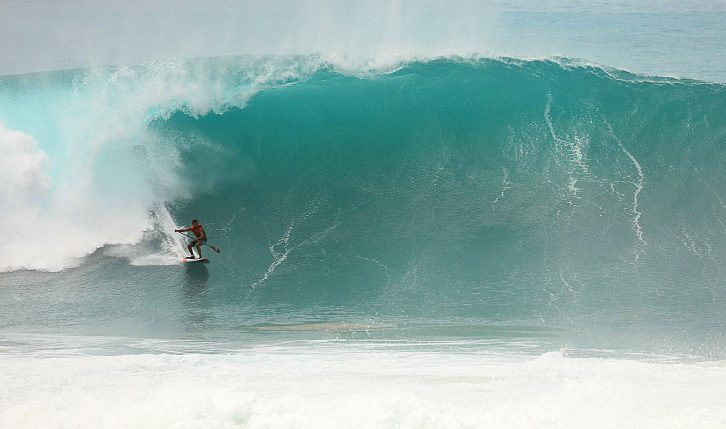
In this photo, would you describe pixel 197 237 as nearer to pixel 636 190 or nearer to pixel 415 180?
pixel 415 180

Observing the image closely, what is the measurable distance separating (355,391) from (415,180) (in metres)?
5.33

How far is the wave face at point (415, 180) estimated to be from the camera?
8.70m

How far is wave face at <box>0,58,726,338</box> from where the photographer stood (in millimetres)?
8695

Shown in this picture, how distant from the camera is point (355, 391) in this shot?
20.9ft

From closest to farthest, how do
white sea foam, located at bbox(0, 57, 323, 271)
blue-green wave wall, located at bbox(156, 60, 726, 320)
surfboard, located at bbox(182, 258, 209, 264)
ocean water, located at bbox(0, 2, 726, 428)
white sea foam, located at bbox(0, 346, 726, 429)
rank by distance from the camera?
white sea foam, located at bbox(0, 346, 726, 429) → ocean water, located at bbox(0, 2, 726, 428) → blue-green wave wall, located at bbox(156, 60, 726, 320) → surfboard, located at bbox(182, 258, 209, 264) → white sea foam, located at bbox(0, 57, 323, 271)

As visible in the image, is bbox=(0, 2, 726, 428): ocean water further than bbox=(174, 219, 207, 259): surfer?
No

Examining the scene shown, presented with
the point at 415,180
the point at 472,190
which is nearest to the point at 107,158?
the point at 415,180

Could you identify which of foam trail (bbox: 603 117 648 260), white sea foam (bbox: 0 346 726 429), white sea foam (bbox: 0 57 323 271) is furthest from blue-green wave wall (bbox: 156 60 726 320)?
white sea foam (bbox: 0 346 726 429)

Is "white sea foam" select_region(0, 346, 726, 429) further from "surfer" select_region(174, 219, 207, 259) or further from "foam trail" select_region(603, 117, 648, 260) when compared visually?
"foam trail" select_region(603, 117, 648, 260)

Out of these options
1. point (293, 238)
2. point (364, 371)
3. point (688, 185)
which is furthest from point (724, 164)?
point (364, 371)

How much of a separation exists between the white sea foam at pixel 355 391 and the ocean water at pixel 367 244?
0.08 ft

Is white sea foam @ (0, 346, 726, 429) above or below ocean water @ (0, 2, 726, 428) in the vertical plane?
below

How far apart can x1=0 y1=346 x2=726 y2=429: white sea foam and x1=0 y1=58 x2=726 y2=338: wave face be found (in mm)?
1295

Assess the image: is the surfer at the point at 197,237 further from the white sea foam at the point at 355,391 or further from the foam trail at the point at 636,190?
the foam trail at the point at 636,190
